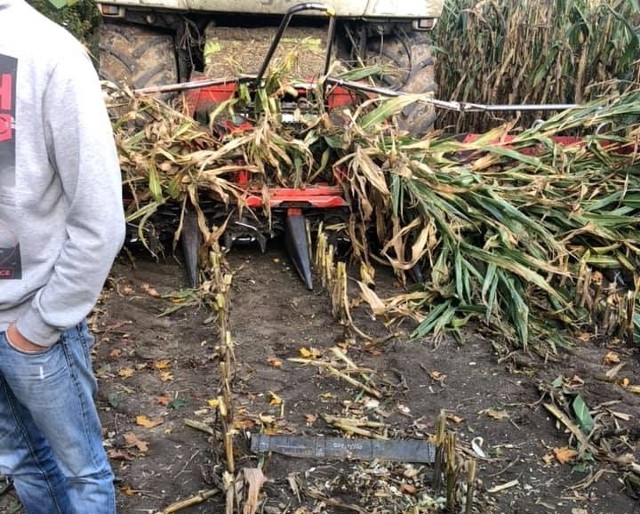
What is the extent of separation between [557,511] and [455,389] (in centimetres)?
75

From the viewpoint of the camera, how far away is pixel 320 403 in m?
3.01

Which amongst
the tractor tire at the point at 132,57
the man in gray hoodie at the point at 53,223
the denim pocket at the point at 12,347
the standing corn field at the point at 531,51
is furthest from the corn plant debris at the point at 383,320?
the standing corn field at the point at 531,51

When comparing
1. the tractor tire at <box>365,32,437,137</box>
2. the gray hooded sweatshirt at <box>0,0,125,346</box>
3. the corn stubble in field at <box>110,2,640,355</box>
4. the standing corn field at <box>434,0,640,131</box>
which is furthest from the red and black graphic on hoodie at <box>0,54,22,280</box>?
the standing corn field at <box>434,0,640,131</box>

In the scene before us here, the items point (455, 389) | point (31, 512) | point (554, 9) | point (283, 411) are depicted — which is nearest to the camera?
point (31, 512)

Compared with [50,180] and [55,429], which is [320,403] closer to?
[55,429]

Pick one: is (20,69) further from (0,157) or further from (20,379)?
(20,379)

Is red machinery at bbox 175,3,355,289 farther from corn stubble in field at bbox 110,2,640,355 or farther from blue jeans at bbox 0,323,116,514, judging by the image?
blue jeans at bbox 0,323,116,514

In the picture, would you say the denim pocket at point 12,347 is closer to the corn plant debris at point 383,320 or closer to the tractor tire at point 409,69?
the corn plant debris at point 383,320

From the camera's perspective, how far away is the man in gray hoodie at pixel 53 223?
1.61 m

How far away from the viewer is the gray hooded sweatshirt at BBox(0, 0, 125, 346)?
1.61 m

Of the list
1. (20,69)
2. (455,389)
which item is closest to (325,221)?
(455,389)

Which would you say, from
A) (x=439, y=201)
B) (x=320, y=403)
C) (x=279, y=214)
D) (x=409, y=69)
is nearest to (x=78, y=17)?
(x=409, y=69)

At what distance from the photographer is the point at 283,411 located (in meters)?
2.93

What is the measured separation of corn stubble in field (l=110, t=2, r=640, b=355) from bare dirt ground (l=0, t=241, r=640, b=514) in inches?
6.8
